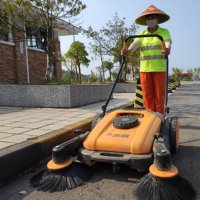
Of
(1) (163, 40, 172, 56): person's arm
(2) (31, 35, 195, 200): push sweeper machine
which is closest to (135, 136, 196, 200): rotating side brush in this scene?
(2) (31, 35, 195, 200): push sweeper machine

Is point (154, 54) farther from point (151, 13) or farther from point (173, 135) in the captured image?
point (173, 135)

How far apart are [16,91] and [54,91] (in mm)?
1280

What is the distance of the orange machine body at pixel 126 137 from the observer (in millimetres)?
3113

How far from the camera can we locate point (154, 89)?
4961 mm

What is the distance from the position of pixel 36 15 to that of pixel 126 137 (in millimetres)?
7467

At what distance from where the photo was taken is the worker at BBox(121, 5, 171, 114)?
4805mm

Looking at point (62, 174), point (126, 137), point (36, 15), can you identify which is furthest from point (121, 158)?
point (36, 15)

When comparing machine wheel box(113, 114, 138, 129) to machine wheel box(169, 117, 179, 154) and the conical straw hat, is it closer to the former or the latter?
machine wheel box(169, 117, 179, 154)

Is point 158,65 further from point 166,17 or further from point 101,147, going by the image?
point 101,147

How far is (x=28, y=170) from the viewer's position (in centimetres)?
376

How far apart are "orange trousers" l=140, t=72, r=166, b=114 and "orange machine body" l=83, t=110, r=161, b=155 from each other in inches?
47.6

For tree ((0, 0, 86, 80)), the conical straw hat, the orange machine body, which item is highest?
tree ((0, 0, 86, 80))

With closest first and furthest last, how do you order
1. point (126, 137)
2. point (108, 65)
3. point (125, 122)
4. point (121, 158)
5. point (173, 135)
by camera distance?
point (121, 158), point (126, 137), point (125, 122), point (173, 135), point (108, 65)

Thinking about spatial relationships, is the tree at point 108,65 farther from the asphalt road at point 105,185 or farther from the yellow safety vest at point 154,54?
the asphalt road at point 105,185
